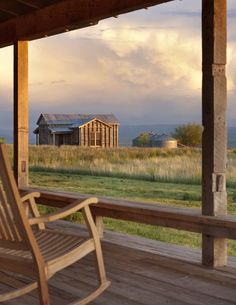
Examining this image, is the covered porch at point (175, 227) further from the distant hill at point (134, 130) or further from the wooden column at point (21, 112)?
the distant hill at point (134, 130)

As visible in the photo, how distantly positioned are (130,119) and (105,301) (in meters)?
5.45

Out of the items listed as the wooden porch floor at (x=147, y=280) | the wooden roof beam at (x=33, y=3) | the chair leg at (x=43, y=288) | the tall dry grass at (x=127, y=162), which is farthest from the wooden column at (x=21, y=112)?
the tall dry grass at (x=127, y=162)

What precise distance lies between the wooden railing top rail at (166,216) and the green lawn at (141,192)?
122 inches

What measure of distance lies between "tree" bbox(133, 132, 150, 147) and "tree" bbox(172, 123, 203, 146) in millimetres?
597

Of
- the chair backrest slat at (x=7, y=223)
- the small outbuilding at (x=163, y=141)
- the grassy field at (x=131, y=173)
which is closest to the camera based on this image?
the chair backrest slat at (x=7, y=223)

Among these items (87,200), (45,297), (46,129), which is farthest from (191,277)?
(46,129)

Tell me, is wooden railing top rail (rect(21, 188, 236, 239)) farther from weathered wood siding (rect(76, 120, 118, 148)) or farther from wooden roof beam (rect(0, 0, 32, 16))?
weathered wood siding (rect(76, 120, 118, 148))

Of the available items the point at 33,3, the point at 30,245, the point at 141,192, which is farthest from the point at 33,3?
the point at 141,192

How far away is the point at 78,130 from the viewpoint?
866cm

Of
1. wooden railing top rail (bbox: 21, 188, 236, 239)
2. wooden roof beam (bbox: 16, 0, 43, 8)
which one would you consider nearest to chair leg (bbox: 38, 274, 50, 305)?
wooden railing top rail (bbox: 21, 188, 236, 239)

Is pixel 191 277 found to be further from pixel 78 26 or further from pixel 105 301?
pixel 78 26

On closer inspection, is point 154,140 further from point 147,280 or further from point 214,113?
point 147,280

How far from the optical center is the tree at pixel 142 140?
380 inches

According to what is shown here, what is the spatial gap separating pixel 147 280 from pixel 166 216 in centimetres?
62
